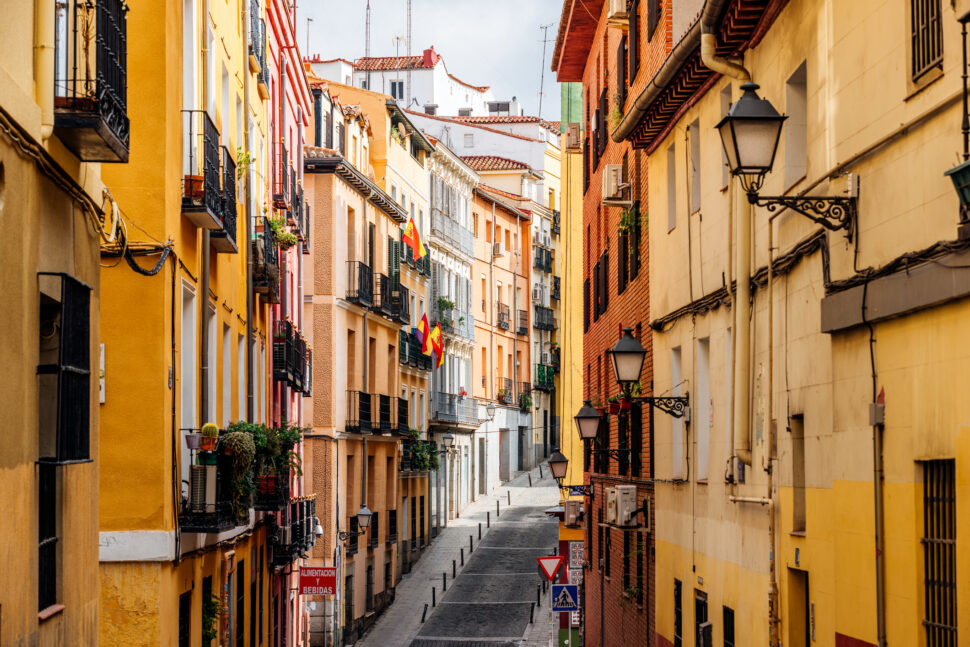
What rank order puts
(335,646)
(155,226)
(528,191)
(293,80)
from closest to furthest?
(155,226), (293,80), (335,646), (528,191)

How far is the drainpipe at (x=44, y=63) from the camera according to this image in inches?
380

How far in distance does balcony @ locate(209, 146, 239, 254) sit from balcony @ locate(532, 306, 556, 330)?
6036 cm

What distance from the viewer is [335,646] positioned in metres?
38.2

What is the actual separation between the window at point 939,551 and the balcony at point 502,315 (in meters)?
65.2

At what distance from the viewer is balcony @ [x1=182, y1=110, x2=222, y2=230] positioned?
17266 millimetres

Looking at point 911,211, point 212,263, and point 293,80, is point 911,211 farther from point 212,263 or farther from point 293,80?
point 293,80

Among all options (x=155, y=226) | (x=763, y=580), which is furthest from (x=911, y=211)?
(x=155, y=226)

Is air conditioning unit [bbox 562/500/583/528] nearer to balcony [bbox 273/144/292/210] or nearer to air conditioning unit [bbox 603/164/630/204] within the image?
balcony [bbox 273/144/292/210]

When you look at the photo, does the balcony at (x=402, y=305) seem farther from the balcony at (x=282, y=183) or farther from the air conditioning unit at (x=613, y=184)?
the air conditioning unit at (x=613, y=184)

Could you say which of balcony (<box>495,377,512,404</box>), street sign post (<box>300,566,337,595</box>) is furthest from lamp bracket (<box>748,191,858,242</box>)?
balcony (<box>495,377,512,404</box>)

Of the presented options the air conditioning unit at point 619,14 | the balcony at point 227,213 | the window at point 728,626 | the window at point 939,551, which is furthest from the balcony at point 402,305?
the window at point 939,551

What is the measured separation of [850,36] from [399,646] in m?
31.4

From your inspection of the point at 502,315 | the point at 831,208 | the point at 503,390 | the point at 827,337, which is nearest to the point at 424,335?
the point at 502,315

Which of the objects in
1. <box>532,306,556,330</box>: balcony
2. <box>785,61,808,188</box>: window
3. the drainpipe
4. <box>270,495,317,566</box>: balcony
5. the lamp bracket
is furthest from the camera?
<box>532,306,556,330</box>: balcony
